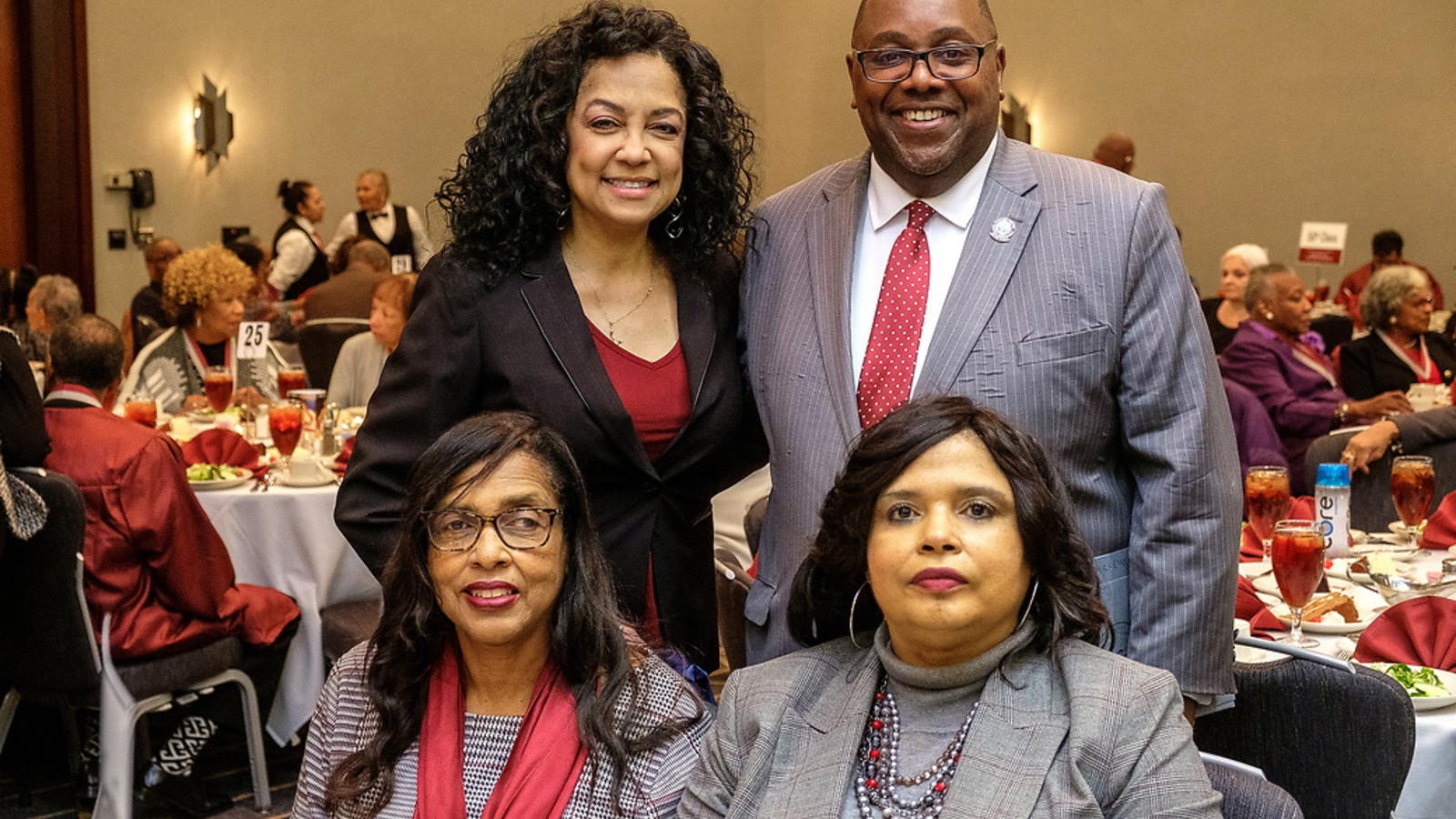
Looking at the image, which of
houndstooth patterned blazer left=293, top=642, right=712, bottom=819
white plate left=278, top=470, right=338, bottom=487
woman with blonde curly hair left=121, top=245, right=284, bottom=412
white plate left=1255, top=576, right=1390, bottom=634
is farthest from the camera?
woman with blonde curly hair left=121, top=245, right=284, bottom=412

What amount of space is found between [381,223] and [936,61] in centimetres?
916

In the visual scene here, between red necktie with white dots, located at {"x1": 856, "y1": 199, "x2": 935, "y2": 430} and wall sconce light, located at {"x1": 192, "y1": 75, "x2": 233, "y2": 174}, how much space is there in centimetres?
933

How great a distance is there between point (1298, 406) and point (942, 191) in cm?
416

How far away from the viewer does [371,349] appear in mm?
5605

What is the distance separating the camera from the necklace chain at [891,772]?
1.57 metres

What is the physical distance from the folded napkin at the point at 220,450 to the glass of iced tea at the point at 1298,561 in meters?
2.87

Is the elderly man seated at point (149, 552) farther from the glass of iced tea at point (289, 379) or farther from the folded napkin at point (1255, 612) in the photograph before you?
the folded napkin at point (1255, 612)

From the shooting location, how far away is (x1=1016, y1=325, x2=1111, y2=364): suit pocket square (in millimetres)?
1890

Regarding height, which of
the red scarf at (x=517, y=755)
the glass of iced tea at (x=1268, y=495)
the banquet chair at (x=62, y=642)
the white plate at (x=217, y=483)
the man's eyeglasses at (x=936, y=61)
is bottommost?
the banquet chair at (x=62, y=642)

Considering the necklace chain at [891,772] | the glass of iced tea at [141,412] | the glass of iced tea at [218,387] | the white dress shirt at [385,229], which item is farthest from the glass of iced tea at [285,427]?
the white dress shirt at [385,229]

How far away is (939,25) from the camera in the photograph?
1921mm

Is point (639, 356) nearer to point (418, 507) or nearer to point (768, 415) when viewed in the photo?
point (768, 415)

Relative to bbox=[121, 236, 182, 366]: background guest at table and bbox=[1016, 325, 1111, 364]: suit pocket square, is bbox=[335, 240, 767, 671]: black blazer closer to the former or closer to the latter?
bbox=[1016, 325, 1111, 364]: suit pocket square

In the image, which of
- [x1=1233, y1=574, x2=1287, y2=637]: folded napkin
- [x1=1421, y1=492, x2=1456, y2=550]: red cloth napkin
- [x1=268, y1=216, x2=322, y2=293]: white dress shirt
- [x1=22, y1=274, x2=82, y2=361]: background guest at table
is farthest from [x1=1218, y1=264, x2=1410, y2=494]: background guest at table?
[x1=268, y1=216, x2=322, y2=293]: white dress shirt
